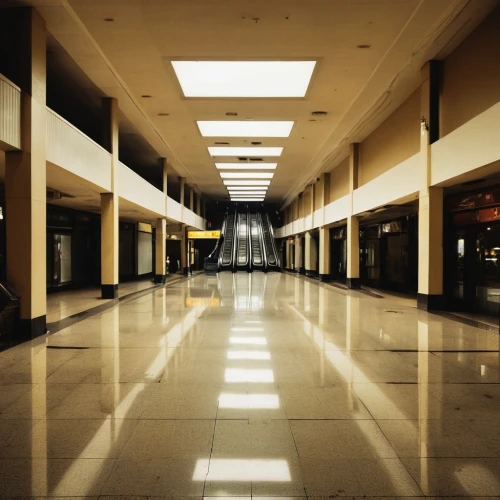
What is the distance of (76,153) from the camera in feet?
31.0

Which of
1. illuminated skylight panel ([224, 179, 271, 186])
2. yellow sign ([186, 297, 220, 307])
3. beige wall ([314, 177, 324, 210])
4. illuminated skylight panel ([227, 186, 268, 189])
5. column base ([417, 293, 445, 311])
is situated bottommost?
yellow sign ([186, 297, 220, 307])

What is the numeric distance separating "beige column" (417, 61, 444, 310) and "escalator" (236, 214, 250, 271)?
22.2 m

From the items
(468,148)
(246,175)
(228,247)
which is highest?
(246,175)

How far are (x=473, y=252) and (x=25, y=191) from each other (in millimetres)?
9713

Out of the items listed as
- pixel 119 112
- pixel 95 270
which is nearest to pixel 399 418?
pixel 119 112

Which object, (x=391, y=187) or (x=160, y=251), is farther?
(x=160, y=251)

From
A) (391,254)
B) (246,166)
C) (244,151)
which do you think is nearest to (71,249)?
(244,151)

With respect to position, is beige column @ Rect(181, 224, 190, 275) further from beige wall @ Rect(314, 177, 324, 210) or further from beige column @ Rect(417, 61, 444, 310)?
beige column @ Rect(417, 61, 444, 310)

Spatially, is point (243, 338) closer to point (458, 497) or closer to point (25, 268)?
point (25, 268)

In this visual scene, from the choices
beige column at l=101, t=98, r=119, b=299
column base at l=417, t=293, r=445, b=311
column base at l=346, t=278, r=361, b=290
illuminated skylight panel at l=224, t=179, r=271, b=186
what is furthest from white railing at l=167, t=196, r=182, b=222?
column base at l=417, t=293, r=445, b=311

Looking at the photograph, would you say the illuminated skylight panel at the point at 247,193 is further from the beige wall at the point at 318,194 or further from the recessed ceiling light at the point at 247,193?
the beige wall at the point at 318,194

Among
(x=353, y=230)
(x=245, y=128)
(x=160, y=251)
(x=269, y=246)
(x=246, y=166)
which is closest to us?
(x=245, y=128)

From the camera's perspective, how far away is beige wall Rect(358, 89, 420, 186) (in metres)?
11.4

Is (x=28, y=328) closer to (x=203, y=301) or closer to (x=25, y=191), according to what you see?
(x=25, y=191)
